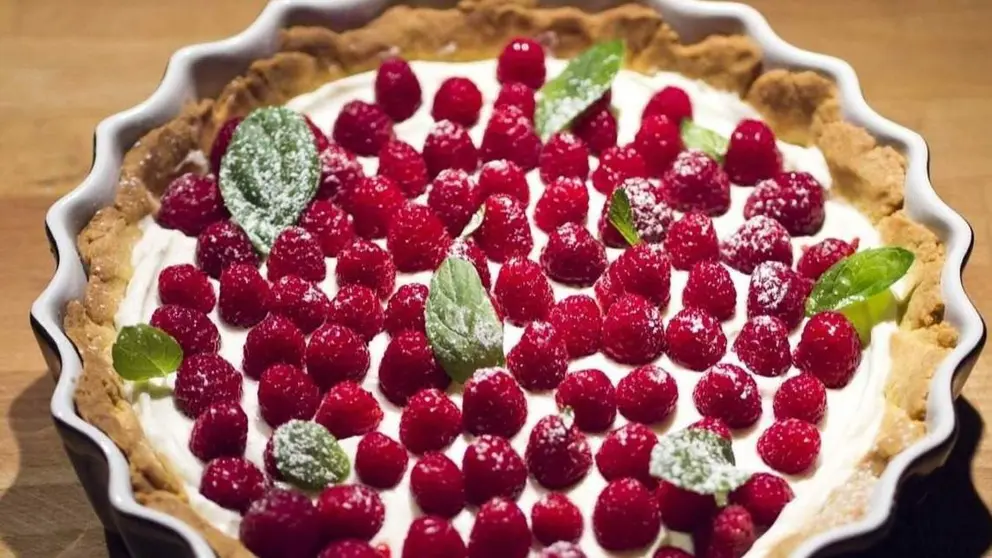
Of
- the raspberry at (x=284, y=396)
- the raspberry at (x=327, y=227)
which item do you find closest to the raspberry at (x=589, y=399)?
the raspberry at (x=284, y=396)

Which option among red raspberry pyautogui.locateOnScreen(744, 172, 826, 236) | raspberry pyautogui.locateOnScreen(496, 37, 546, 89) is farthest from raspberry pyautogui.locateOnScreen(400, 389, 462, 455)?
raspberry pyautogui.locateOnScreen(496, 37, 546, 89)

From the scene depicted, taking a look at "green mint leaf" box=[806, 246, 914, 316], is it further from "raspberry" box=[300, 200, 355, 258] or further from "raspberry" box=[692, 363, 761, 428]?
"raspberry" box=[300, 200, 355, 258]

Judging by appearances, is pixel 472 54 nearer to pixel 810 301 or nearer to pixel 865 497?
pixel 810 301

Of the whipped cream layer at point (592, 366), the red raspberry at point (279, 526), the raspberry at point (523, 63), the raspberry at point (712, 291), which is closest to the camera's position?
the red raspberry at point (279, 526)

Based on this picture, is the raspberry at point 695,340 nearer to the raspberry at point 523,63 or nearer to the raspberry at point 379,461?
the raspberry at point 379,461

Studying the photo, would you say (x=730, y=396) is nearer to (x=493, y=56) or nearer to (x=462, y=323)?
(x=462, y=323)

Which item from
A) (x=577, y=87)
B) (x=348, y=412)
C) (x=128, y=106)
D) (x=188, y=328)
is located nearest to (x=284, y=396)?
(x=348, y=412)
